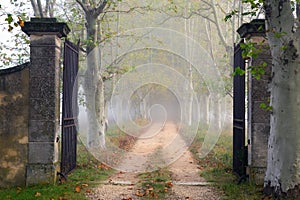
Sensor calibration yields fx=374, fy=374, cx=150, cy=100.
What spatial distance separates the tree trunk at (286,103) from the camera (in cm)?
682

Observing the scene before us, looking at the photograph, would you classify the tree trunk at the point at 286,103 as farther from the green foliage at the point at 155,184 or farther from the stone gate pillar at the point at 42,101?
the stone gate pillar at the point at 42,101

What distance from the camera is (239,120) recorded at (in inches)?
356

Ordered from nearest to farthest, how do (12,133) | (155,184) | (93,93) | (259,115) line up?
(12,133) < (259,115) < (155,184) < (93,93)

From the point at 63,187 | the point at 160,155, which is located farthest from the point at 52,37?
the point at 160,155

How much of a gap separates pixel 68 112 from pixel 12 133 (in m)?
1.50

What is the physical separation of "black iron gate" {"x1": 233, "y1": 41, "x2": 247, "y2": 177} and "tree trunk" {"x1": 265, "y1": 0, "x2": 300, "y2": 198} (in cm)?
167

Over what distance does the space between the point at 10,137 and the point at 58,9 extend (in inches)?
537

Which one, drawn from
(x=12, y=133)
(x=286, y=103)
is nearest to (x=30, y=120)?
(x=12, y=133)

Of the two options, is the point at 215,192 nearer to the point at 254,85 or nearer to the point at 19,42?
the point at 254,85

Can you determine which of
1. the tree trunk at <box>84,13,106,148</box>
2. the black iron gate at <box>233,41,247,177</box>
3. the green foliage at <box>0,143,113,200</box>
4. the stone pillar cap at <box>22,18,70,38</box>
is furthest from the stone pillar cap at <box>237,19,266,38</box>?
the tree trunk at <box>84,13,106,148</box>

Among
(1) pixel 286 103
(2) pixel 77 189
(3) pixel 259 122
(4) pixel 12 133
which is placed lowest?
(2) pixel 77 189

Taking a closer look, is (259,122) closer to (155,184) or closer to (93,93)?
(155,184)

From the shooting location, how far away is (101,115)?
1507 centimetres

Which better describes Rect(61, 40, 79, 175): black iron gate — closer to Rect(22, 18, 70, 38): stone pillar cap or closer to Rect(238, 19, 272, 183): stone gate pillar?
Rect(22, 18, 70, 38): stone pillar cap
